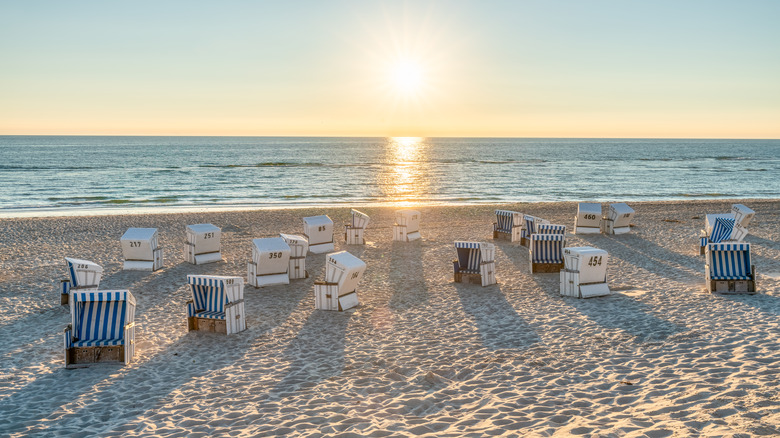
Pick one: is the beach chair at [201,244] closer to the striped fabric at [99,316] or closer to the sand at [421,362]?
the sand at [421,362]

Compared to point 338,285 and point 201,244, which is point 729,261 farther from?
point 201,244

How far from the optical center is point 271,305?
13742mm

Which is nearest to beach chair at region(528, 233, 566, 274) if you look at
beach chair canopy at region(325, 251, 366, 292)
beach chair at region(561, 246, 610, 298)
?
beach chair at region(561, 246, 610, 298)

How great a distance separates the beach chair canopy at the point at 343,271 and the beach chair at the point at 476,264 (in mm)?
3528

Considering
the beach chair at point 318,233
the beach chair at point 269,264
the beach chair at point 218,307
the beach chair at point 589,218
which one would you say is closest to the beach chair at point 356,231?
the beach chair at point 318,233

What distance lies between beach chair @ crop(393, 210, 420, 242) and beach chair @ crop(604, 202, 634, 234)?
8.21m

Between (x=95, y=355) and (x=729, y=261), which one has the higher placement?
(x=729, y=261)

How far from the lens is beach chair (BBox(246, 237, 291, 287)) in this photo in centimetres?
1545

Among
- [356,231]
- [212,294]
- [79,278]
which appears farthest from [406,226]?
[79,278]

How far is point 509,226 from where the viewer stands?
22.5 m

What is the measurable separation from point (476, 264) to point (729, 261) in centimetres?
619

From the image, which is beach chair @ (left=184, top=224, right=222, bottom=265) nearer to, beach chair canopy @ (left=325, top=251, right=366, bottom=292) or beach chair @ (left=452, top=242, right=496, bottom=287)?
beach chair canopy @ (left=325, top=251, right=366, bottom=292)

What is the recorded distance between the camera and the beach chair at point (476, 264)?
15445mm

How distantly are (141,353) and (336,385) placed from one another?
4073mm
